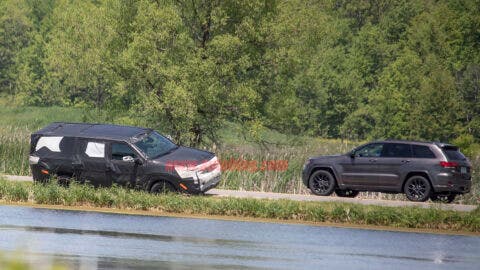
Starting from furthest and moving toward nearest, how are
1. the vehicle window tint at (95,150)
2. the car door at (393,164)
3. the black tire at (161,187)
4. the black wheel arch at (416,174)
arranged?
the car door at (393,164) → the black wheel arch at (416,174) → the vehicle window tint at (95,150) → the black tire at (161,187)

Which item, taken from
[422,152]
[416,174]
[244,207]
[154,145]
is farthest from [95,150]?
[422,152]

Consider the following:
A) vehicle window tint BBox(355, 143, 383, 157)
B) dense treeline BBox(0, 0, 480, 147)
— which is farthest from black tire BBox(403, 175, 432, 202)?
dense treeline BBox(0, 0, 480, 147)

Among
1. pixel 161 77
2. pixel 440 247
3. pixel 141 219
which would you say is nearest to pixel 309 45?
pixel 161 77

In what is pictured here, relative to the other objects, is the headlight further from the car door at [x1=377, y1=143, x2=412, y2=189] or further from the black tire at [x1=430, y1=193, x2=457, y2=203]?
the black tire at [x1=430, y1=193, x2=457, y2=203]

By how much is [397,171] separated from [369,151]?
4.02 feet

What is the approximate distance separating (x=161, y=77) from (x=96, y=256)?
25.8 metres

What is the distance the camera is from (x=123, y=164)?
93.6ft

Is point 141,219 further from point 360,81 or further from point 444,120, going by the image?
point 360,81

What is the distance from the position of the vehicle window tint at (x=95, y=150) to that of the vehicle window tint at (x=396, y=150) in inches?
284

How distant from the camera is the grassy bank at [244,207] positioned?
25078 mm

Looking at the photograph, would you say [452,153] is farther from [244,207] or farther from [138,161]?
[138,161]

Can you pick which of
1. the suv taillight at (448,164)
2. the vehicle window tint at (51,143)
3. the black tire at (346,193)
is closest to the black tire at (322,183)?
the black tire at (346,193)

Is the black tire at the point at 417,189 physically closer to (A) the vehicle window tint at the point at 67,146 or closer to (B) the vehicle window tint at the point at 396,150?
(B) the vehicle window tint at the point at 396,150

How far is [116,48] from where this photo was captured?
44.6m
